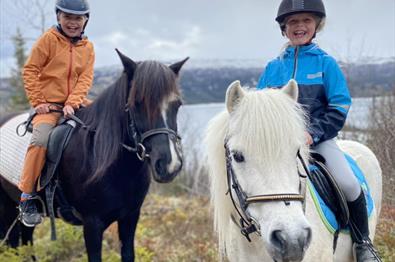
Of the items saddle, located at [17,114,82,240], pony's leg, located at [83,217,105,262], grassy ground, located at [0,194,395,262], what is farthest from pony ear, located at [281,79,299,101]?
grassy ground, located at [0,194,395,262]

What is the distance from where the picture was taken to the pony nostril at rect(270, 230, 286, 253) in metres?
1.74

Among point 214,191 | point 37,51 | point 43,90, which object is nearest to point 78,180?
point 43,90

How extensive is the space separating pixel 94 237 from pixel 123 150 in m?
0.79

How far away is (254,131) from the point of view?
77.5 inches

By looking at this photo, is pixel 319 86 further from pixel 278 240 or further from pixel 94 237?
pixel 94 237

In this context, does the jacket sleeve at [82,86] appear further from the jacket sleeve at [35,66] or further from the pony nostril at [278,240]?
the pony nostril at [278,240]

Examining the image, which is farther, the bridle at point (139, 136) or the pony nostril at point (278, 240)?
the bridle at point (139, 136)

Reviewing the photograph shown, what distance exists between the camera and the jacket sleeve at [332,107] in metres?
2.62

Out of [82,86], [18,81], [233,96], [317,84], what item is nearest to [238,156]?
[233,96]

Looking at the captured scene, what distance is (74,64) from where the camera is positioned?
3.96 m

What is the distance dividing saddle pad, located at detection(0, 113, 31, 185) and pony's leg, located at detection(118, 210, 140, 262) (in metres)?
1.28

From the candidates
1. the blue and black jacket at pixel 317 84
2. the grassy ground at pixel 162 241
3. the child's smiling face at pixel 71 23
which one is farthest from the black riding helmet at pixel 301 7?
the grassy ground at pixel 162 241

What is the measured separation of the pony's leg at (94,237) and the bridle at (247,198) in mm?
1526

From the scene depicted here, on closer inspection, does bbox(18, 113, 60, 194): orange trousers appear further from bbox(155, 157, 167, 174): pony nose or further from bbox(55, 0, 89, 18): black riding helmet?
bbox(155, 157, 167, 174): pony nose
